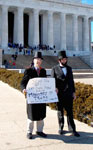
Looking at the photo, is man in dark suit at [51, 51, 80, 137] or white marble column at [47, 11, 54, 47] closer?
man in dark suit at [51, 51, 80, 137]

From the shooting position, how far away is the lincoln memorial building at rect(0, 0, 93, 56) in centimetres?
4681

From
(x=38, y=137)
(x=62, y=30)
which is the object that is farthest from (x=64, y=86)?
(x=62, y=30)

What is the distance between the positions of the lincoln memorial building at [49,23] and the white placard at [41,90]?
40.9 metres

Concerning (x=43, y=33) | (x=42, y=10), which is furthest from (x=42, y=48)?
(x=42, y=10)

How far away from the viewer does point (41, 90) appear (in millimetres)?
5629

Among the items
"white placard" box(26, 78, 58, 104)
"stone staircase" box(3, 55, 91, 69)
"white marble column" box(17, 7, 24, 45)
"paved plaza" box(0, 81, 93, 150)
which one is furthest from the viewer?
"white marble column" box(17, 7, 24, 45)

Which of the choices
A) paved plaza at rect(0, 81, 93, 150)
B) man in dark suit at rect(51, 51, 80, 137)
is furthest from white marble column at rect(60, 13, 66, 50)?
man in dark suit at rect(51, 51, 80, 137)

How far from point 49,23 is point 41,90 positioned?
151 ft

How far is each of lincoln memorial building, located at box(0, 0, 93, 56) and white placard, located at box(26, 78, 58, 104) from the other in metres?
40.9

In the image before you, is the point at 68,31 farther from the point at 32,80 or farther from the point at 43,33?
the point at 32,80

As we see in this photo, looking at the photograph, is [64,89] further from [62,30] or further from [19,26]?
[62,30]

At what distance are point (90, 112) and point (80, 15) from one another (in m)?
51.3

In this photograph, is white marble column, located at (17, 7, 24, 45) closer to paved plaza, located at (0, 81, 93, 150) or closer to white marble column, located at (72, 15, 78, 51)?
white marble column, located at (72, 15, 78, 51)

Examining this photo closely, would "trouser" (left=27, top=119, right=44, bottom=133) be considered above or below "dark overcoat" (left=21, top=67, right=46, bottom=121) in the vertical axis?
below
